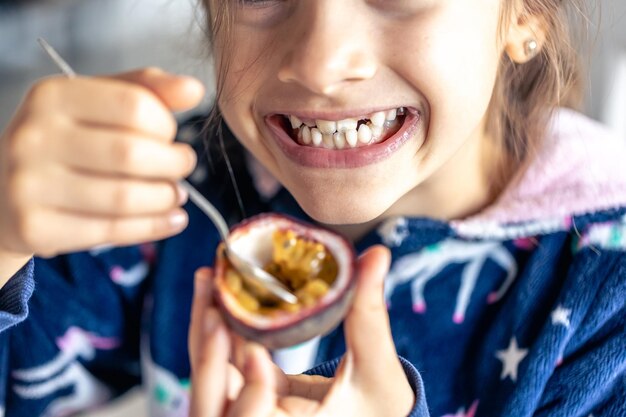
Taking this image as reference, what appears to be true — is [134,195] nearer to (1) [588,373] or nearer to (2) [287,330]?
(2) [287,330]

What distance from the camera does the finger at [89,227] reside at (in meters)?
0.53

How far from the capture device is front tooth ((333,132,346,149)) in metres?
0.76

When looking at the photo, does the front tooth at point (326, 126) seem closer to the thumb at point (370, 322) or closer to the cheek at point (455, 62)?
the cheek at point (455, 62)

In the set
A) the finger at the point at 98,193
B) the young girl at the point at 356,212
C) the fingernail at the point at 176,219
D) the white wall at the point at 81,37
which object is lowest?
the white wall at the point at 81,37

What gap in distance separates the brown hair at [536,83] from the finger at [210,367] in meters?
0.38

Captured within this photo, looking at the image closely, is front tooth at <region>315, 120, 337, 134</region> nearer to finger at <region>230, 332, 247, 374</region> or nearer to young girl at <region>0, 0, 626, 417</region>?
young girl at <region>0, 0, 626, 417</region>

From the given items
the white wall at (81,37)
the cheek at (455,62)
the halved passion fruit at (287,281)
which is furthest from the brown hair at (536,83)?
the white wall at (81,37)

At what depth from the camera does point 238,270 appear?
23.0 inches

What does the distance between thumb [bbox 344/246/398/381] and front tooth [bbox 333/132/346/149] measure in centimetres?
20

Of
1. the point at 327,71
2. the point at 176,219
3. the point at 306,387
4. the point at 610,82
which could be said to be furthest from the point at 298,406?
the point at 610,82

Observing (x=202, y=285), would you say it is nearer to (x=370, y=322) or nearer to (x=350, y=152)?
(x=370, y=322)

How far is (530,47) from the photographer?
85cm

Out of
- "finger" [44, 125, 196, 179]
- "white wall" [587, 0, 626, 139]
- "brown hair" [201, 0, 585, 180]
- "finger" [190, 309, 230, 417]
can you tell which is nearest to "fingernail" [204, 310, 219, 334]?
"finger" [190, 309, 230, 417]

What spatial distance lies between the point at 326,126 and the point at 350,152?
1.3 inches
